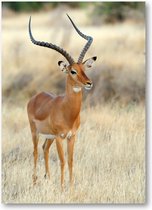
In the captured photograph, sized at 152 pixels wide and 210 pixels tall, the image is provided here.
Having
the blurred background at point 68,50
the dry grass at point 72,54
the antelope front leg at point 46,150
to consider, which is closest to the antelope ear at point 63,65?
the antelope front leg at point 46,150

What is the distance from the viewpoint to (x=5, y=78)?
9312 millimetres

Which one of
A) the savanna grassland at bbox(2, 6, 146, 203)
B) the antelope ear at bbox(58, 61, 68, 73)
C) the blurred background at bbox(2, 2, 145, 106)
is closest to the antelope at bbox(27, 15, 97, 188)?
the antelope ear at bbox(58, 61, 68, 73)

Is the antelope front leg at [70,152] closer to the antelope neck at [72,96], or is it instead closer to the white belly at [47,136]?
the white belly at [47,136]

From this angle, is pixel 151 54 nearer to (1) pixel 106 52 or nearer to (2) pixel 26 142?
(2) pixel 26 142

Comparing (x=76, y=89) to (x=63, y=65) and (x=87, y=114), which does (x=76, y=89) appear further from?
(x=87, y=114)

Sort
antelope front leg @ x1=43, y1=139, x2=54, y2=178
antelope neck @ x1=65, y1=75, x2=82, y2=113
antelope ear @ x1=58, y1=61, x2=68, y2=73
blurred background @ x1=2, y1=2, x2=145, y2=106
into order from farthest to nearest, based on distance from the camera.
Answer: blurred background @ x1=2, y1=2, x2=145, y2=106 < antelope front leg @ x1=43, y1=139, x2=54, y2=178 < antelope neck @ x1=65, y1=75, x2=82, y2=113 < antelope ear @ x1=58, y1=61, x2=68, y2=73

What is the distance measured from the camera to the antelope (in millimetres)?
6273

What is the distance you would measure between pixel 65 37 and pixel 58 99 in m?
2.44

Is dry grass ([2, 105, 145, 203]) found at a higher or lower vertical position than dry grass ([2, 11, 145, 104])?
lower

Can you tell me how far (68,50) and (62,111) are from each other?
235 centimetres

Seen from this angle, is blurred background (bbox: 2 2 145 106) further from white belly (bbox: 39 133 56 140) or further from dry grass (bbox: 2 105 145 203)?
white belly (bbox: 39 133 56 140)

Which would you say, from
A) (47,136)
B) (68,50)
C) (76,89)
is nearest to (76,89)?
(76,89)

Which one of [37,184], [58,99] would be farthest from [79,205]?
[58,99]

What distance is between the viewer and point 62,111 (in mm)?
6469
